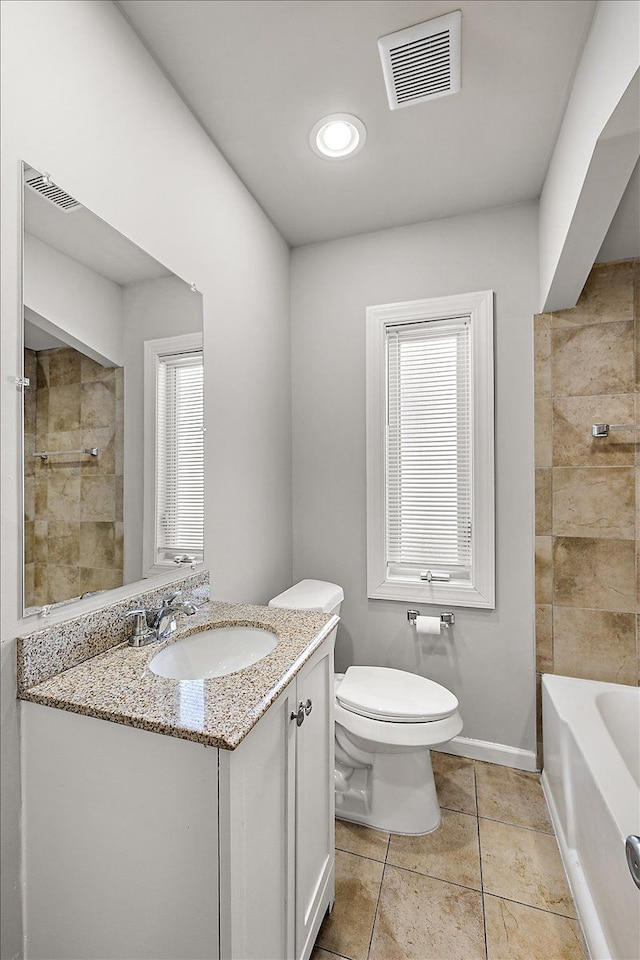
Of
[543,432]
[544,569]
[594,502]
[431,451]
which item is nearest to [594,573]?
[544,569]

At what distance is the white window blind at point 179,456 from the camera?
57.6 inches

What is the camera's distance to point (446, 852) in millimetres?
1654

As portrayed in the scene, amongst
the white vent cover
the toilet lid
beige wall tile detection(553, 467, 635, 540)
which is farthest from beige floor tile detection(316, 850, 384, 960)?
the white vent cover

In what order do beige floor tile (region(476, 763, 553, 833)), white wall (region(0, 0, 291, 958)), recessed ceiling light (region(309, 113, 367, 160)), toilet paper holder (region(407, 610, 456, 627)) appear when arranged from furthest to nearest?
toilet paper holder (region(407, 610, 456, 627)) < beige floor tile (region(476, 763, 553, 833)) < recessed ceiling light (region(309, 113, 367, 160)) < white wall (region(0, 0, 291, 958))

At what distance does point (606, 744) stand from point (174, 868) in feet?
4.55

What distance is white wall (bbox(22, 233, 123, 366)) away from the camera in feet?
3.46

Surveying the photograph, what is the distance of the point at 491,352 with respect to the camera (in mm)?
2156

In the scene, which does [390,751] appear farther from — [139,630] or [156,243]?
[156,243]

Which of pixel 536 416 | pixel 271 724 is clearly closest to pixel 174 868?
pixel 271 724

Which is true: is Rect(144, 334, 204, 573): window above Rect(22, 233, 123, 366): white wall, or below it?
below

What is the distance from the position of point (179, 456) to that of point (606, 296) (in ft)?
6.26

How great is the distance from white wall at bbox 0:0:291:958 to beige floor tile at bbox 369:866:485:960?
988mm

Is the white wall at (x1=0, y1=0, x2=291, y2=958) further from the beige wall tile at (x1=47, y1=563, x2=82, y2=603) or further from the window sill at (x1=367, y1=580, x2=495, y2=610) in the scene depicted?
the window sill at (x1=367, y1=580, x2=495, y2=610)

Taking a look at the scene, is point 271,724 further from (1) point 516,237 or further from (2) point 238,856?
(1) point 516,237
